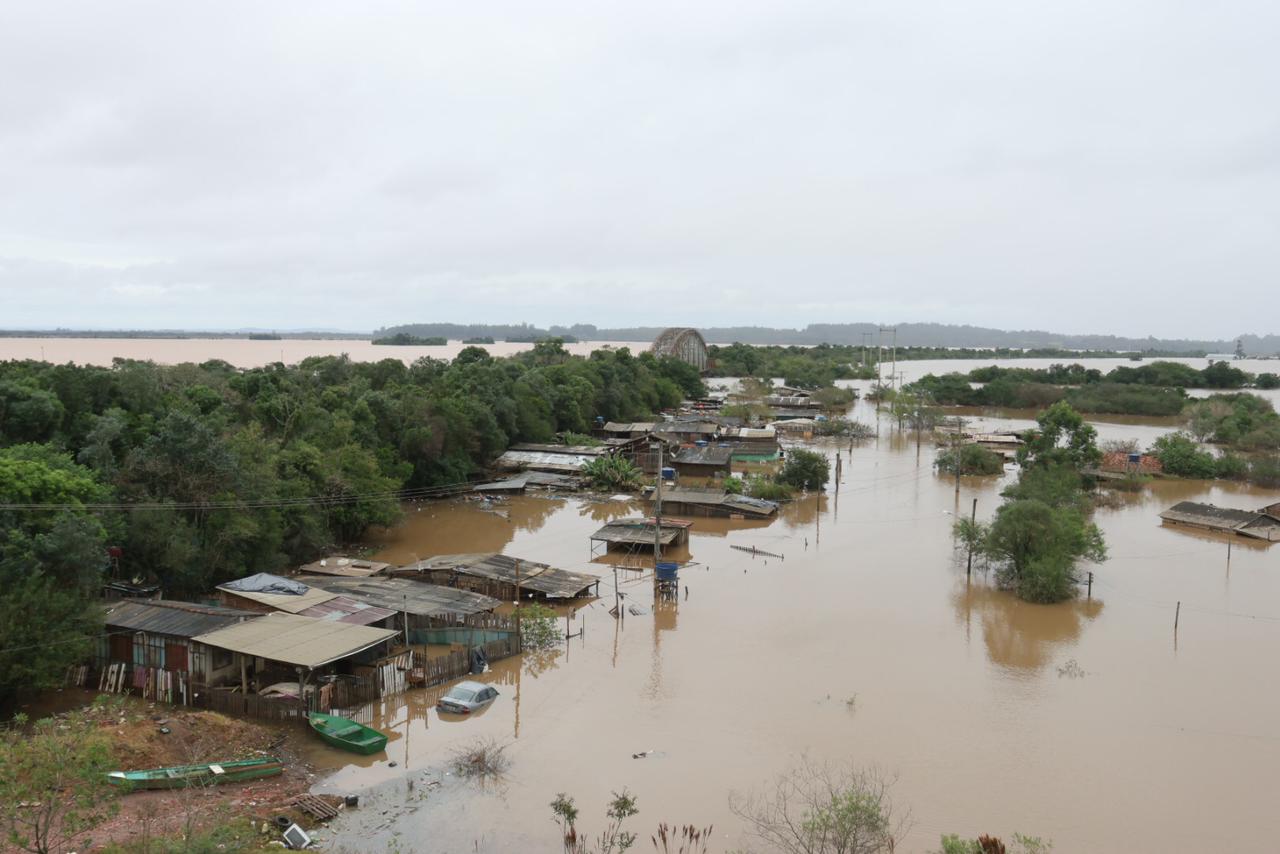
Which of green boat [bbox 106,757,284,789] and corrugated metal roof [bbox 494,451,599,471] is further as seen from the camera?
corrugated metal roof [bbox 494,451,599,471]

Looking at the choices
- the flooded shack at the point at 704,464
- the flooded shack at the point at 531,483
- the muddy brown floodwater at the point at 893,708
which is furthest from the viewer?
the flooded shack at the point at 704,464

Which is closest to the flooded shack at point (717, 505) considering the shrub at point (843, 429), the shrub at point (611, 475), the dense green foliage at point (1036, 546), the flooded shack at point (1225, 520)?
the shrub at point (611, 475)

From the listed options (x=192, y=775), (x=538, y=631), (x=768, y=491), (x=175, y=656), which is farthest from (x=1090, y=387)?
(x=192, y=775)

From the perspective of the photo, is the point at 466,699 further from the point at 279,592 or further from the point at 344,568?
the point at 344,568

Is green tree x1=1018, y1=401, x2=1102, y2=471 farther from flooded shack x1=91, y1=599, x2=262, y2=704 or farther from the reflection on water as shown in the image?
flooded shack x1=91, y1=599, x2=262, y2=704

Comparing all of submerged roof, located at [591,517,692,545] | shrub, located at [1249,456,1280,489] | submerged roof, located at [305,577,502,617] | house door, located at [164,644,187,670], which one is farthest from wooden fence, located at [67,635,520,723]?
shrub, located at [1249,456,1280,489]

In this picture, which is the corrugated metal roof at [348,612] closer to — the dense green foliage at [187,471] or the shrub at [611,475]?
the dense green foliage at [187,471]
